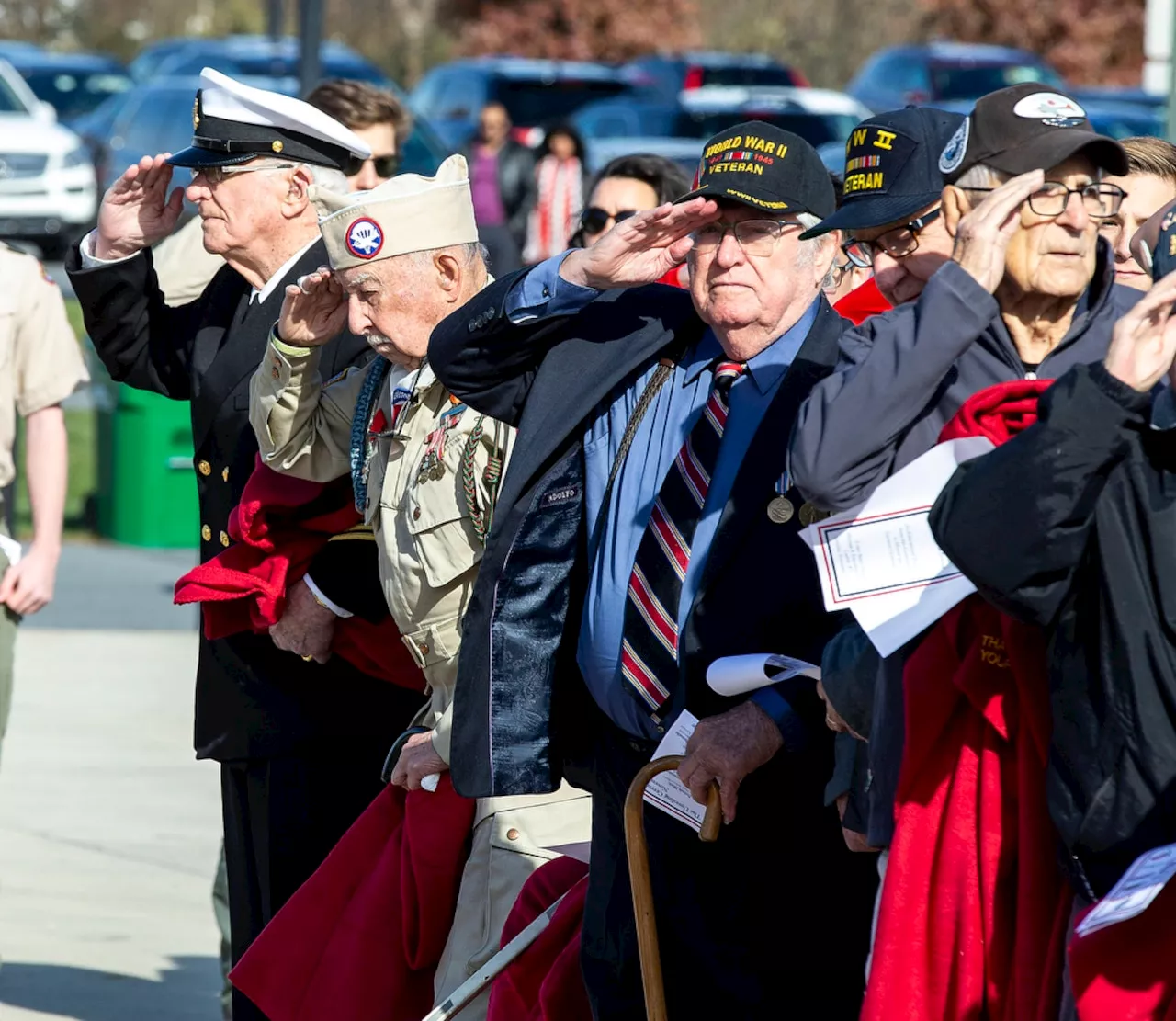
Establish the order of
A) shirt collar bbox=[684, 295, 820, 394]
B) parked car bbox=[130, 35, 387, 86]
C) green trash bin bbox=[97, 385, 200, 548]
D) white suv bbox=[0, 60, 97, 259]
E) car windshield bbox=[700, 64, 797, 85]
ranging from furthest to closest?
car windshield bbox=[700, 64, 797, 85] < parked car bbox=[130, 35, 387, 86] < white suv bbox=[0, 60, 97, 259] < green trash bin bbox=[97, 385, 200, 548] < shirt collar bbox=[684, 295, 820, 394]

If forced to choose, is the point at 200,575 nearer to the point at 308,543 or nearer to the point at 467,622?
the point at 308,543

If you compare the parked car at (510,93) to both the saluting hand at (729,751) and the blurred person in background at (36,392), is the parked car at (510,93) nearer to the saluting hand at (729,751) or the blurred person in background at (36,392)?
the blurred person in background at (36,392)

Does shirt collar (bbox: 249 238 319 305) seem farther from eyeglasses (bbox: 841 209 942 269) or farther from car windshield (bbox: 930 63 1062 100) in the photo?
car windshield (bbox: 930 63 1062 100)

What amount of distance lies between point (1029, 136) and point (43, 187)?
20.0m

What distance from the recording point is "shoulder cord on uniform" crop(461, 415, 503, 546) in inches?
169

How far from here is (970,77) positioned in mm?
24375

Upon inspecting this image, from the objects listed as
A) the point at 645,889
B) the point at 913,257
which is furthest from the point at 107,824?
the point at 913,257

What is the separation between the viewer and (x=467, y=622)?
4039 millimetres

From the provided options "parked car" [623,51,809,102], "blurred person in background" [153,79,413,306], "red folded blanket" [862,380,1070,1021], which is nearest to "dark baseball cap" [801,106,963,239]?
"red folded blanket" [862,380,1070,1021]

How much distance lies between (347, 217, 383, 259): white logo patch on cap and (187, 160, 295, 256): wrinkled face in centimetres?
70

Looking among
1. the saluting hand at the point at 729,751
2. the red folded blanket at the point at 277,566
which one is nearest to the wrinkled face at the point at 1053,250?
the saluting hand at the point at 729,751

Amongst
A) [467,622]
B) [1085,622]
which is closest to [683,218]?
[467,622]

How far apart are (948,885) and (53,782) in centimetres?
545

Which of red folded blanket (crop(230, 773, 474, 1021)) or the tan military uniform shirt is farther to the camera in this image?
the tan military uniform shirt
